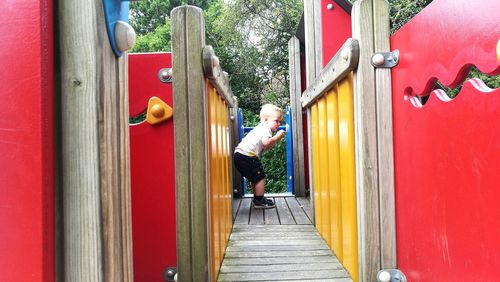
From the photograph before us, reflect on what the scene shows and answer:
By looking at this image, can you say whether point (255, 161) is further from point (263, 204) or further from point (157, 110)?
point (157, 110)

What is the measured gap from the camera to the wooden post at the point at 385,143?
1768mm

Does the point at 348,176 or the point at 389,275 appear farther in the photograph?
the point at 348,176

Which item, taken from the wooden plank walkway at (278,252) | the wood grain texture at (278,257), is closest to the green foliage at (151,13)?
the wooden plank walkway at (278,252)

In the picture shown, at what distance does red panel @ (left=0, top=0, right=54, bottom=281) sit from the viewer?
0.57 meters

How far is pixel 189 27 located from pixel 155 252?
1.26 metres

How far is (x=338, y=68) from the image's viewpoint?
211cm

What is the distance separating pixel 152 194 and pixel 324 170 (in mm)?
1283

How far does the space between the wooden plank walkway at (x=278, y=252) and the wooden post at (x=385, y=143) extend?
19.1 inches

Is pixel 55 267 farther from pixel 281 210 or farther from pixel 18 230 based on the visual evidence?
pixel 281 210

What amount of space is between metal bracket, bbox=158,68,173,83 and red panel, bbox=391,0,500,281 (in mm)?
1195

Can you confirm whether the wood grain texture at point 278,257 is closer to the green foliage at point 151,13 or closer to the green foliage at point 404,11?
the green foliage at point 404,11

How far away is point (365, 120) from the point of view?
5.88 feet

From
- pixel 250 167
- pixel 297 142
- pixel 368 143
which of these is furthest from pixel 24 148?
pixel 297 142

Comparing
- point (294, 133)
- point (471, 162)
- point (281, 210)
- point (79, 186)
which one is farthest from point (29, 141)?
point (294, 133)
